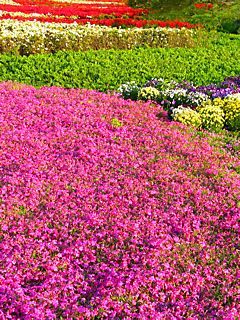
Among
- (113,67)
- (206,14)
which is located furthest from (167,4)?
(113,67)

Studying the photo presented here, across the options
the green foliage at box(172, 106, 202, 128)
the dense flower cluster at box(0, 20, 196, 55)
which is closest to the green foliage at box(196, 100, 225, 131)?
the green foliage at box(172, 106, 202, 128)

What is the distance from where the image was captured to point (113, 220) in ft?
16.9

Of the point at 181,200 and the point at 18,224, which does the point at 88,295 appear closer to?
the point at 18,224

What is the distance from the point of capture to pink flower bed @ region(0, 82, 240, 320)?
3.97 meters

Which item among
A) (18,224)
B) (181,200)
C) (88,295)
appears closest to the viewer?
(88,295)

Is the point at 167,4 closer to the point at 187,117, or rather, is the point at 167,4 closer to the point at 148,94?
the point at 148,94

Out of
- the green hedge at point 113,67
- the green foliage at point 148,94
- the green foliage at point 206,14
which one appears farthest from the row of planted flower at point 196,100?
the green foliage at point 206,14

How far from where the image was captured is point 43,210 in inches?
212

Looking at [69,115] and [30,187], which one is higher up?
[69,115]

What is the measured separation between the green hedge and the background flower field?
0.30ft

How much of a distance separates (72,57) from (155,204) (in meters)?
9.61

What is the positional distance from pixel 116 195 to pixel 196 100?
5367mm

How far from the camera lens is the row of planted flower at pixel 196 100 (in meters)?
8.95

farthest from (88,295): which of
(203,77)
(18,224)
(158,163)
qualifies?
(203,77)
